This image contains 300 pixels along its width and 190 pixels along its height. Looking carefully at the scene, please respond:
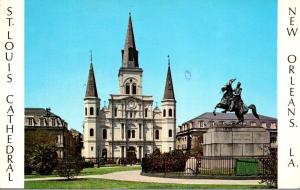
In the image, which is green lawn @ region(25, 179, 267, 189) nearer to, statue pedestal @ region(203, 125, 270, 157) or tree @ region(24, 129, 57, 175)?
tree @ region(24, 129, 57, 175)

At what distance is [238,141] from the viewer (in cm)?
1695

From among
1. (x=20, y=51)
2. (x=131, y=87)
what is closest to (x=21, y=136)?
(x=20, y=51)

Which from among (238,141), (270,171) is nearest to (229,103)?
(238,141)

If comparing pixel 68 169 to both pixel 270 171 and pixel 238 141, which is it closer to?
pixel 238 141

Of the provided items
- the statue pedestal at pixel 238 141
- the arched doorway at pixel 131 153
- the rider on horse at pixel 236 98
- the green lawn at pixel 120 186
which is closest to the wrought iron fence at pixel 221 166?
the statue pedestal at pixel 238 141

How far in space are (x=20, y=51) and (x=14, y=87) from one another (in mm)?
834

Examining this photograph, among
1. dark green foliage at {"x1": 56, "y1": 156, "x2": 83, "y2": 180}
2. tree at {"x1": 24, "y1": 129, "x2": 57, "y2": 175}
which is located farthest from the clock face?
dark green foliage at {"x1": 56, "y1": 156, "x2": 83, "y2": 180}

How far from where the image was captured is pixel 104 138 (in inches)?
1718

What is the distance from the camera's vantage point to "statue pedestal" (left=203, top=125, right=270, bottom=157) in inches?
666

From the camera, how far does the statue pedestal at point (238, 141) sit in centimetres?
1692

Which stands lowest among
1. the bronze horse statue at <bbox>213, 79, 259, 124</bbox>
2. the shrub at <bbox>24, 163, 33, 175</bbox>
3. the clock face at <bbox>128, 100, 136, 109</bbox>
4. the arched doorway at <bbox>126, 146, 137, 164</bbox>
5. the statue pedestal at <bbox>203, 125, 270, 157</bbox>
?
the arched doorway at <bbox>126, 146, 137, 164</bbox>

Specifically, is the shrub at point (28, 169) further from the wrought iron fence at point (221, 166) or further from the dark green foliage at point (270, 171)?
the dark green foliage at point (270, 171)
